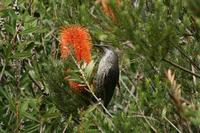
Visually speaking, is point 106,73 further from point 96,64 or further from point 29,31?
point 29,31

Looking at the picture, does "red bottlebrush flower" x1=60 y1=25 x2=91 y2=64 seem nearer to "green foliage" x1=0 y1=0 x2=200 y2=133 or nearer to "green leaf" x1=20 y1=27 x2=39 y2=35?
"green foliage" x1=0 y1=0 x2=200 y2=133

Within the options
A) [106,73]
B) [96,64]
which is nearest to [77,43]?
[106,73]

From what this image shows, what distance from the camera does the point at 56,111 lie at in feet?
15.5

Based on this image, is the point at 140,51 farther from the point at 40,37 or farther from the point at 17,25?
the point at 40,37

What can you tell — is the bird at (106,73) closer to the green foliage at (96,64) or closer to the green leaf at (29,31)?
the green foliage at (96,64)

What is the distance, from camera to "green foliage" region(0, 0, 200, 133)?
3.23m

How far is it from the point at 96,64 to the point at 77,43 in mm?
612

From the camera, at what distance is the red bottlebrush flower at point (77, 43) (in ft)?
12.5

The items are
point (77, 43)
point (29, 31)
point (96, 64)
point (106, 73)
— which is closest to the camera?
point (77, 43)

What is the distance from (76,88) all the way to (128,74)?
7.47ft

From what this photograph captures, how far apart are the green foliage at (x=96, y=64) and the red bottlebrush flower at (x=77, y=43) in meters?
0.07

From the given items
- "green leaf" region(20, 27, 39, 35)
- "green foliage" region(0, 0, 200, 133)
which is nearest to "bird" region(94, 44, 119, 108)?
"green foliage" region(0, 0, 200, 133)

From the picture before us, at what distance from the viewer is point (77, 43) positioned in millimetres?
3820

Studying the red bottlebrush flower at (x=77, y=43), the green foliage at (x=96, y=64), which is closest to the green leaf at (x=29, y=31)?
→ the green foliage at (x=96, y=64)
